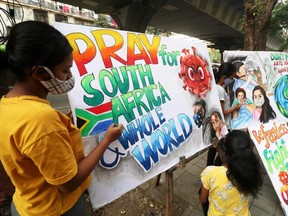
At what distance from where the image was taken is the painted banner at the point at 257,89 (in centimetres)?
239

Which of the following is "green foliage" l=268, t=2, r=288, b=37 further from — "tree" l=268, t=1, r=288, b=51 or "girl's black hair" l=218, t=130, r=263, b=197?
"girl's black hair" l=218, t=130, r=263, b=197

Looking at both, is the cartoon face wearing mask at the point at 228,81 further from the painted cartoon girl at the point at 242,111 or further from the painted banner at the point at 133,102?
the painted banner at the point at 133,102

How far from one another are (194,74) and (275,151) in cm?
139

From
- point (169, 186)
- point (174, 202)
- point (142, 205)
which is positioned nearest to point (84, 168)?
point (169, 186)

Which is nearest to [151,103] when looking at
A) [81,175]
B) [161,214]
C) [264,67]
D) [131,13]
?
[81,175]

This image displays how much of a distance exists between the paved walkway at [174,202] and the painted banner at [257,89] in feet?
3.35

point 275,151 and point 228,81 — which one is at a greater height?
point 228,81

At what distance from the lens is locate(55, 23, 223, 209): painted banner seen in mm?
1243

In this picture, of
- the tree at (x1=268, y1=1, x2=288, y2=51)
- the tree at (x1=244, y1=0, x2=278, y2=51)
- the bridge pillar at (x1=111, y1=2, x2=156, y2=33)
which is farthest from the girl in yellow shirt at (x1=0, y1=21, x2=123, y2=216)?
the tree at (x1=268, y1=1, x2=288, y2=51)

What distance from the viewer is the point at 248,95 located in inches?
95.9

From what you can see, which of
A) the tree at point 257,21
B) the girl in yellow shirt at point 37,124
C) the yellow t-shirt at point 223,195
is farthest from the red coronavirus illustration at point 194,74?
the tree at point 257,21

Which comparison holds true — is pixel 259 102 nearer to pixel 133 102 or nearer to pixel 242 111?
pixel 242 111

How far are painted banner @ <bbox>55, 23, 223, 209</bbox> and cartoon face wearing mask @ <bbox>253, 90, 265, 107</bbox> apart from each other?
932mm

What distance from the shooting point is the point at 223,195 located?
58.8 inches
